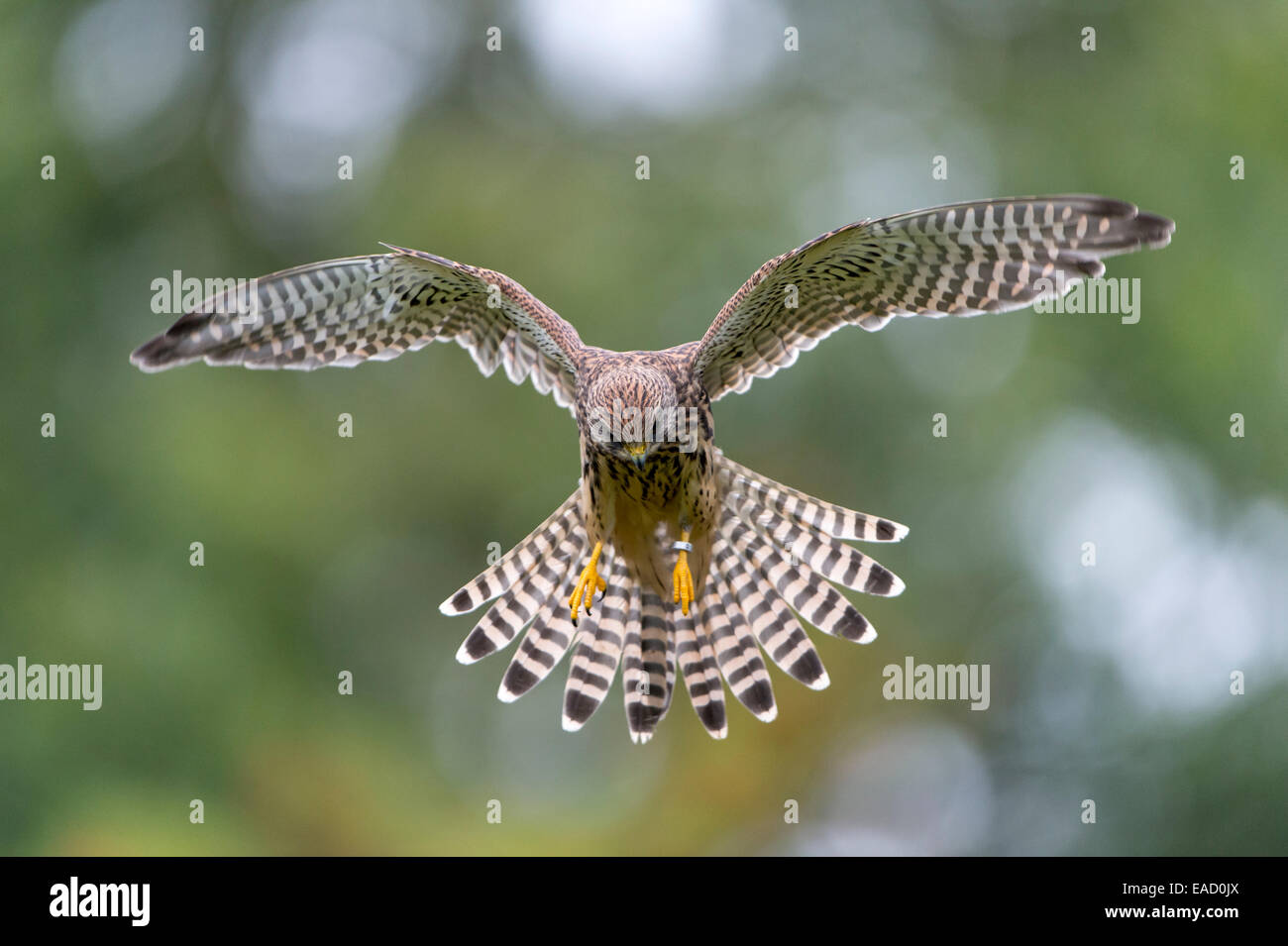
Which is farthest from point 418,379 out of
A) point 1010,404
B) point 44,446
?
point 1010,404

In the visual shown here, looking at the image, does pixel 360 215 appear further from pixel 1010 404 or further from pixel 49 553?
pixel 1010 404

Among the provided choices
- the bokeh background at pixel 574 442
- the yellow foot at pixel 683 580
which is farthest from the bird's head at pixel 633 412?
the bokeh background at pixel 574 442

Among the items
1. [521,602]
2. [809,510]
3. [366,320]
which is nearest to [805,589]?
[809,510]

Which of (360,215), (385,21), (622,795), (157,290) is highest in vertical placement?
(385,21)

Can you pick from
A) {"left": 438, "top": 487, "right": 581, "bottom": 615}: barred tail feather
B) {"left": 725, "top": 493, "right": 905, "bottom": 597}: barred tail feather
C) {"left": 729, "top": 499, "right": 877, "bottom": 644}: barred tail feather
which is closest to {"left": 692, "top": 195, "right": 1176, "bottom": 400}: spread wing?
{"left": 725, "top": 493, "right": 905, "bottom": 597}: barred tail feather

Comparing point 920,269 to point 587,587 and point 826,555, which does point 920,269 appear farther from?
point 587,587
